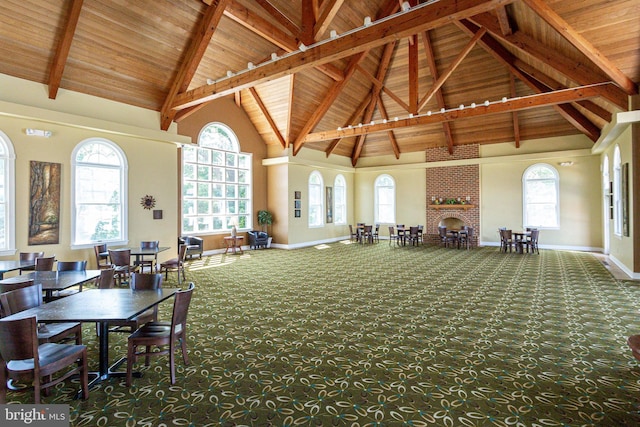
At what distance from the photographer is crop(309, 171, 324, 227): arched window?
1437 cm

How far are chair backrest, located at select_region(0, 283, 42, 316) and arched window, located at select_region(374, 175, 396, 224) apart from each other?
559 inches

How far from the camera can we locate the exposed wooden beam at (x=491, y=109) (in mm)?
7789

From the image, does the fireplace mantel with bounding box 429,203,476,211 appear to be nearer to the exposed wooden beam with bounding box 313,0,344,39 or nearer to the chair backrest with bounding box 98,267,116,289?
the exposed wooden beam with bounding box 313,0,344,39

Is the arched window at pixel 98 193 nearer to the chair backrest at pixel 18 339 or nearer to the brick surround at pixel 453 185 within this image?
the chair backrest at pixel 18 339

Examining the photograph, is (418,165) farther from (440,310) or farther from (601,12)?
(440,310)

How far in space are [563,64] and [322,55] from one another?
530 cm

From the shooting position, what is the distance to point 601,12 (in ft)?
18.6

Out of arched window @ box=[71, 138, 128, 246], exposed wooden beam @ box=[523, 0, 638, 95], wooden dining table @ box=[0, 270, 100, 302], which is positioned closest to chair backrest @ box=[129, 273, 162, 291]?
wooden dining table @ box=[0, 270, 100, 302]

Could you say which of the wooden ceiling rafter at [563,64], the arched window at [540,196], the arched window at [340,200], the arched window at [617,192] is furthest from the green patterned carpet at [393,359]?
the arched window at [340,200]

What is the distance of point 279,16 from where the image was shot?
8.38 m

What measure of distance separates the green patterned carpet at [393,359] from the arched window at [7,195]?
393cm

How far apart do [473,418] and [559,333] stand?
96.4 inches

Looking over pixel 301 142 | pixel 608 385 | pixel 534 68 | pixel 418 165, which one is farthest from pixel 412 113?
pixel 608 385

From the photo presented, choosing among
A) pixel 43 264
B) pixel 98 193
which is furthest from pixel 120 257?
pixel 98 193
